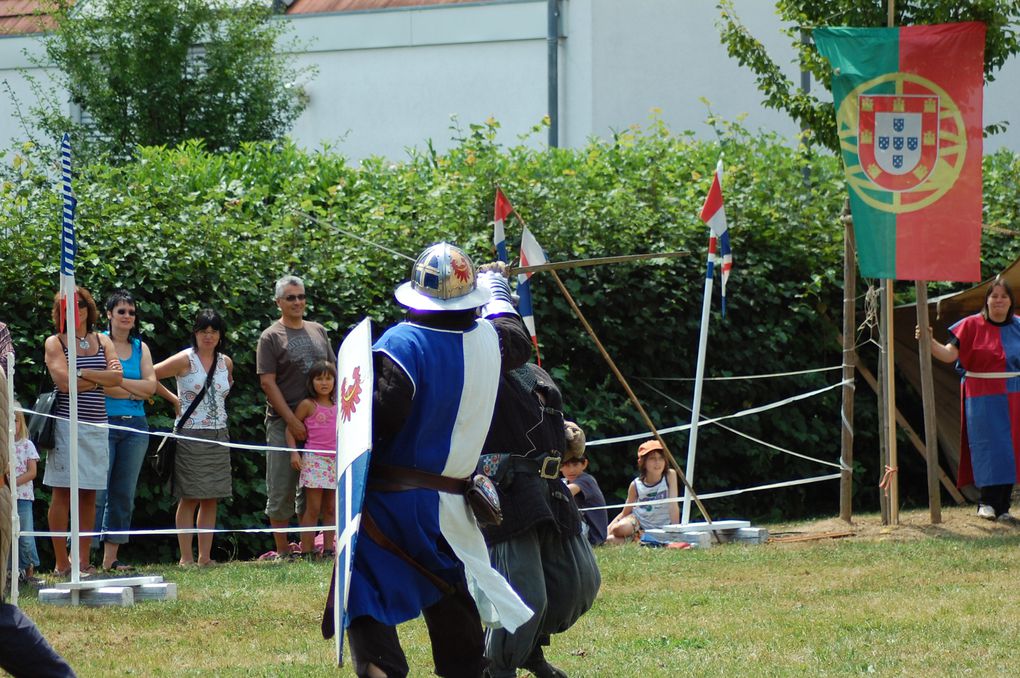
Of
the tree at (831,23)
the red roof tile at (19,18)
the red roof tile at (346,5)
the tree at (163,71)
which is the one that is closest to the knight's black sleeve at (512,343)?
the tree at (831,23)

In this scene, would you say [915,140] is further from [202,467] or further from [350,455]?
[350,455]

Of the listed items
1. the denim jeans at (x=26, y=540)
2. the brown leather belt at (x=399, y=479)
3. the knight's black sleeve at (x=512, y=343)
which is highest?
the knight's black sleeve at (x=512, y=343)

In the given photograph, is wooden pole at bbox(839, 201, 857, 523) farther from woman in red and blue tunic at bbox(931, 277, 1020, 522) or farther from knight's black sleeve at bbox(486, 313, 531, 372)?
knight's black sleeve at bbox(486, 313, 531, 372)

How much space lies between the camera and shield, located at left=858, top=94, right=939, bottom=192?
987cm

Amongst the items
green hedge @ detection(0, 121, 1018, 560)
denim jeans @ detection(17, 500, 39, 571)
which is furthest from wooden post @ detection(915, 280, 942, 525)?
denim jeans @ detection(17, 500, 39, 571)

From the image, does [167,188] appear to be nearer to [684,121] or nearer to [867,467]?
[867,467]

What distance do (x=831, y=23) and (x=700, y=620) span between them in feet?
16.9

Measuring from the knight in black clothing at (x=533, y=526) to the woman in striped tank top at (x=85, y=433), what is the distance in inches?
146

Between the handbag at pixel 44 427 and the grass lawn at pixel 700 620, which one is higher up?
the handbag at pixel 44 427

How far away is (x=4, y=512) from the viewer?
4359 mm

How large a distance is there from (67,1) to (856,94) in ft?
35.2

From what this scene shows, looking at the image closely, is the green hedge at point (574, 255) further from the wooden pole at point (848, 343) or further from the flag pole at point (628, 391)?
the wooden pole at point (848, 343)

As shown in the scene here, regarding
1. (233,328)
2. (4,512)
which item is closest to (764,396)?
(233,328)

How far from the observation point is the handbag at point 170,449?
30.4 ft
